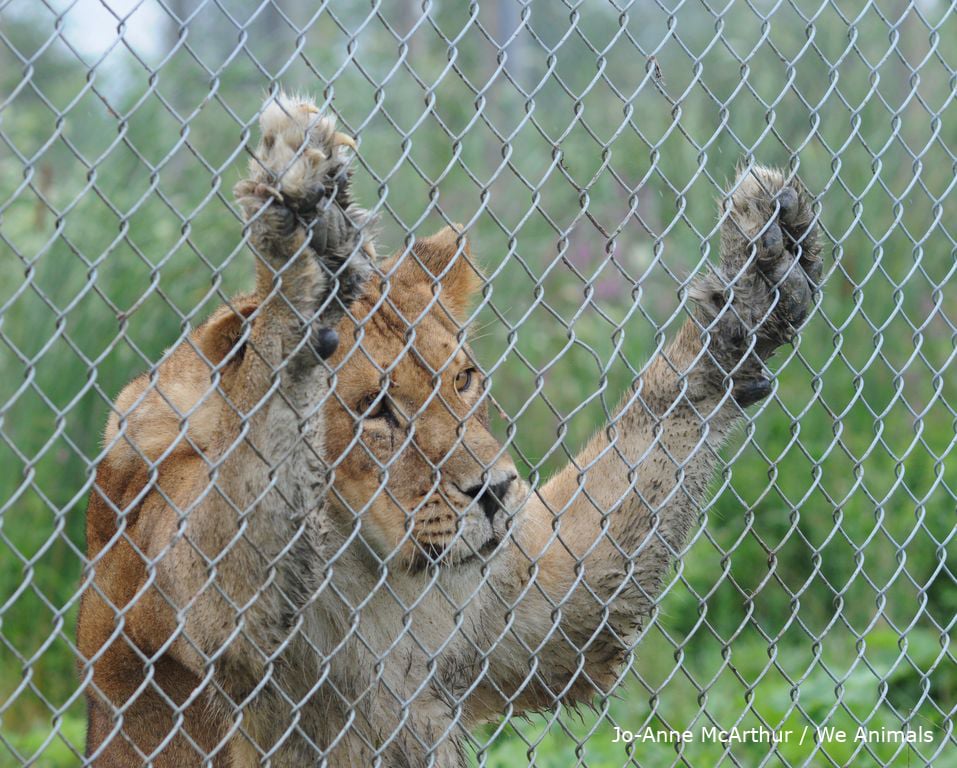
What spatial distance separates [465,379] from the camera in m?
3.54

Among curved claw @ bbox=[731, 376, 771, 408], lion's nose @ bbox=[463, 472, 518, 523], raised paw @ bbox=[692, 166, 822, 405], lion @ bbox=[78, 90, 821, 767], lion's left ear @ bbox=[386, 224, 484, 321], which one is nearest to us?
lion @ bbox=[78, 90, 821, 767]

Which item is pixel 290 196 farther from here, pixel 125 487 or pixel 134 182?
pixel 134 182

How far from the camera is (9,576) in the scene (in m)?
5.68

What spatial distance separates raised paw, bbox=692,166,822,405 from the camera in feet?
10.9

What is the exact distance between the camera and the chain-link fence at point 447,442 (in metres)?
2.56

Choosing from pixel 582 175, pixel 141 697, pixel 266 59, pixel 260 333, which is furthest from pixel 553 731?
pixel 266 59

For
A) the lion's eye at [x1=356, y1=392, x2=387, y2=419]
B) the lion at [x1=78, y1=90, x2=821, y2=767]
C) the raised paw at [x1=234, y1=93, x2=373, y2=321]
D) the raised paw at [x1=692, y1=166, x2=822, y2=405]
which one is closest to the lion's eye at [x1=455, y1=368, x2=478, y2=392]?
the lion at [x1=78, y1=90, x2=821, y2=767]

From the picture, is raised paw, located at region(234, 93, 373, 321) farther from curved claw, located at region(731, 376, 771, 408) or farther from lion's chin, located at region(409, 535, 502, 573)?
curved claw, located at region(731, 376, 771, 408)

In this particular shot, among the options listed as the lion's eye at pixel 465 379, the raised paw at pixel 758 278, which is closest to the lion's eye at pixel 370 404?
the lion's eye at pixel 465 379

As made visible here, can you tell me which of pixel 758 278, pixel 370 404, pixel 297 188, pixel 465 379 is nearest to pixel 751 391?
pixel 758 278

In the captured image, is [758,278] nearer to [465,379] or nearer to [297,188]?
[465,379]

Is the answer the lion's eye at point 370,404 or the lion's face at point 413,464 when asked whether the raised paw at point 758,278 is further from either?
the lion's eye at point 370,404

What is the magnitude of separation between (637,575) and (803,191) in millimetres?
1289

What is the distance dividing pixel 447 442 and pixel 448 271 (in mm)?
526
